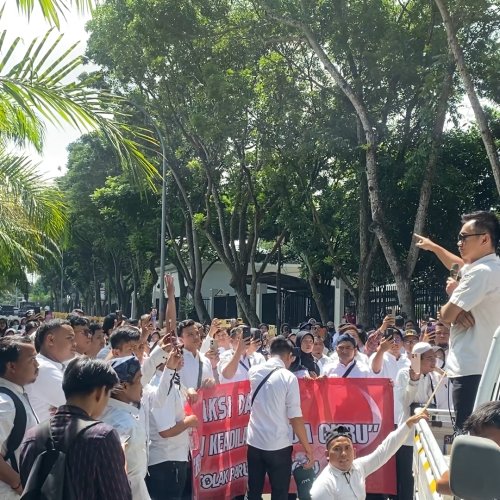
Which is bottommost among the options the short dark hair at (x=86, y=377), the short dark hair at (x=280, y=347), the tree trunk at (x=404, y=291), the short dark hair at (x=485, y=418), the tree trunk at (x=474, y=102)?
the short dark hair at (x=485, y=418)

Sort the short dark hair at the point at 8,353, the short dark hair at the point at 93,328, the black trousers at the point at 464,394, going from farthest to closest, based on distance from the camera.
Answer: the short dark hair at the point at 93,328, the short dark hair at the point at 8,353, the black trousers at the point at 464,394

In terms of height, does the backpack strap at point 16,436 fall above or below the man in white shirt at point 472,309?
below

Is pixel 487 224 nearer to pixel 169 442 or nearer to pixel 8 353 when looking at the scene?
pixel 8 353

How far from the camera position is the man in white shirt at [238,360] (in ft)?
29.0

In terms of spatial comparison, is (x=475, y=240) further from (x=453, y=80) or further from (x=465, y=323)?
(x=453, y=80)

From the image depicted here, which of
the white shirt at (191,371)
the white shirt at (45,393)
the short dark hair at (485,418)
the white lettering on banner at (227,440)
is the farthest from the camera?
the white lettering on banner at (227,440)

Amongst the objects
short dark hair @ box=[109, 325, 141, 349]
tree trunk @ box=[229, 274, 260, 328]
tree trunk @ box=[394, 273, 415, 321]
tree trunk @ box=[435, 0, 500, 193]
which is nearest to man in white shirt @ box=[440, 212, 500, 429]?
short dark hair @ box=[109, 325, 141, 349]

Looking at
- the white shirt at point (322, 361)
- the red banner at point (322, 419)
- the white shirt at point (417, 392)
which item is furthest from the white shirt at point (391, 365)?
the white shirt at point (417, 392)

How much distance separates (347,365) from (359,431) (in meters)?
0.74

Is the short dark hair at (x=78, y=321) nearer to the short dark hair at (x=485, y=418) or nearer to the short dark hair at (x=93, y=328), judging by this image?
the short dark hair at (x=93, y=328)

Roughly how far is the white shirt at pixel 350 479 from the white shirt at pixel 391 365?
3.02 meters

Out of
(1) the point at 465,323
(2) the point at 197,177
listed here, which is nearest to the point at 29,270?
(1) the point at 465,323

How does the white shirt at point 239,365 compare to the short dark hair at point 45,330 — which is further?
the white shirt at point 239,365

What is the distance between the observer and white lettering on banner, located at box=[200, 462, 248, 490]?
26.6 ft
